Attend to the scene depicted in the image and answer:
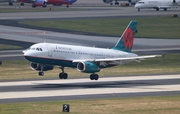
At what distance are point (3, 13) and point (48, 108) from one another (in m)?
129

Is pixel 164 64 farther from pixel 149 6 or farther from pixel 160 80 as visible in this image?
pixel 149 6

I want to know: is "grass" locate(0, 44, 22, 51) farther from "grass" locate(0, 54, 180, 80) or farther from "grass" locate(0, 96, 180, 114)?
"grass" locate(0, 96, 180, 114)

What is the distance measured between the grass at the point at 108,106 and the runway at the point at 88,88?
3.24m

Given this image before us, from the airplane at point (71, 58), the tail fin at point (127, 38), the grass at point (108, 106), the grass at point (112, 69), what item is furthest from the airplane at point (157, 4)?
the grass at point (108, 106)

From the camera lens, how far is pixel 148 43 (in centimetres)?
11794

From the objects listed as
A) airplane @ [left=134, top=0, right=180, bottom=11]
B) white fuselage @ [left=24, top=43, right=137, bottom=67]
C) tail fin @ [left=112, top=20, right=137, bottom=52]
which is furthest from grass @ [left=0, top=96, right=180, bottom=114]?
airplane @ [left=134, top=0, right=180, bottom=11]

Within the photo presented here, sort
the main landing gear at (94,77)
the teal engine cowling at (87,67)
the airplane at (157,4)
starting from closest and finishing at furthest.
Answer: the teal engine cowling at (87,67) → the main landing gear at (94,77) → the airplane at (157,4)

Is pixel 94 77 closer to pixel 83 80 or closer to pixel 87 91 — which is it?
pixel 83 80

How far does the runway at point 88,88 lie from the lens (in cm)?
6169

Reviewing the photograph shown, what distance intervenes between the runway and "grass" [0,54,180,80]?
4650mm

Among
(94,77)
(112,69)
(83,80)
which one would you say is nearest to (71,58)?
(94,77)

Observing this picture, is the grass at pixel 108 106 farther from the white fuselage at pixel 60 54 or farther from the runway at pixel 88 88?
the white fuselage at pixel 60 54

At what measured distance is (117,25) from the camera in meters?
146

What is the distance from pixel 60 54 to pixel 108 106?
1893 centimetres
